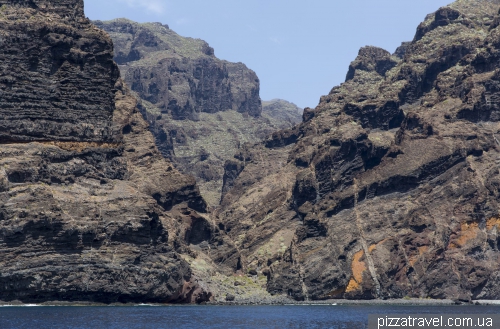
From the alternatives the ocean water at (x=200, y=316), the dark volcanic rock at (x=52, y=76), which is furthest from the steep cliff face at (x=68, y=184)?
the ocean water at (x=200, y=316)

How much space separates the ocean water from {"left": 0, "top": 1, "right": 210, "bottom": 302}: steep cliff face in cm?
567

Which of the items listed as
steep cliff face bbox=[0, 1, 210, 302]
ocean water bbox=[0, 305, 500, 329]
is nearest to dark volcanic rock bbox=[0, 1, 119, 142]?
steep cliff face bbox=[0, 1, 210, 302]

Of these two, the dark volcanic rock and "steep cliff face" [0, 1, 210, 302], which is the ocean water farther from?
the dark volcanic rock

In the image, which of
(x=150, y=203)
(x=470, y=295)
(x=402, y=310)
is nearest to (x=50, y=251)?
(x=150, y=203)

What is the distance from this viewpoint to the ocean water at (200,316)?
128738 mm

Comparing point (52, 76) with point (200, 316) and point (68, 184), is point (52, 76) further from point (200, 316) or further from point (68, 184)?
point (200, 316)

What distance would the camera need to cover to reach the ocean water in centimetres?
12874

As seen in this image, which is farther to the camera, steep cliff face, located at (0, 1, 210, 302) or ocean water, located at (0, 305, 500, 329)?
steep cliff face, located at (0, 1, 210, 302)

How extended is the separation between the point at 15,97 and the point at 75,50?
616 inches

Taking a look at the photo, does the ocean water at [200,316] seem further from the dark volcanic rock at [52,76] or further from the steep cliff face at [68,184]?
the dark volcanic rock at [52,76]

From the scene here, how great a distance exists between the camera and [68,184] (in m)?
174

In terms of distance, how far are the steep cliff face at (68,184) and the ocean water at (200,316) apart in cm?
567

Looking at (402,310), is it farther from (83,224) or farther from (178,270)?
(83,224)

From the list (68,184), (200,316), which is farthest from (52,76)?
(200,316)
